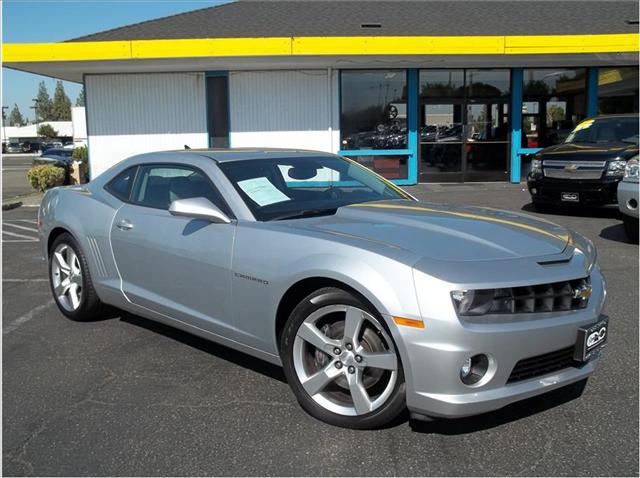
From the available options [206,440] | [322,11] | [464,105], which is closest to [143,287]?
[206,440]

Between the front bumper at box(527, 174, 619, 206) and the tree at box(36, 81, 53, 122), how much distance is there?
140 metres

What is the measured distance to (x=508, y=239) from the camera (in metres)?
3.17

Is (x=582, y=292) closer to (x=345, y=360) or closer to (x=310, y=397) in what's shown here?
(x=345, y=360)

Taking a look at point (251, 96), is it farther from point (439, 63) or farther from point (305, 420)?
point (305, 420)

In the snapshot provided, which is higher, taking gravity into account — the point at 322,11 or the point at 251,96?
the point at 322,11

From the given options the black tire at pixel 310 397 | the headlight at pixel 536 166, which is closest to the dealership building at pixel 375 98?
the headlight at pixel 536 166

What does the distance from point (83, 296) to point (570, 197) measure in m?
7.98

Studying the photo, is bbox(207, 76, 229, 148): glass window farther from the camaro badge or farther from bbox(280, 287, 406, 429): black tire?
the camaro badge

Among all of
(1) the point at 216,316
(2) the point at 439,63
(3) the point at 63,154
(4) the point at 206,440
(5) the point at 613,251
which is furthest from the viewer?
(3) the point at 63,154

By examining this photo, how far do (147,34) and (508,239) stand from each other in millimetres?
14686

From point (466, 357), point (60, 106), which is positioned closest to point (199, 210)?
point (466, 357)

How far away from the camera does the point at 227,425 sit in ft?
10.4

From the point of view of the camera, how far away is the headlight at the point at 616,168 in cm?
950

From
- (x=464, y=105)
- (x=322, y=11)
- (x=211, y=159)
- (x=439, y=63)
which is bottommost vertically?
(x=211, y=159)
